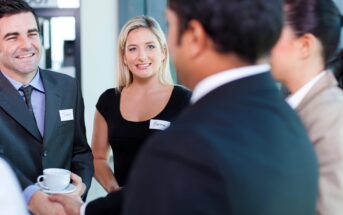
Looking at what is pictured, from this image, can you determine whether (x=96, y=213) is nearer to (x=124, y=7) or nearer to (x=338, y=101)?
(x=338, y=101)

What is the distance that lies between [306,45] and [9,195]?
0.75m

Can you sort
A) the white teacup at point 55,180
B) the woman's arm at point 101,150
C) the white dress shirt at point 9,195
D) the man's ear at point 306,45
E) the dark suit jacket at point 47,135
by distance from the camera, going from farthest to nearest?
1. the woman's arm at point 101,150
2. the dark suit jacket at point 47,135
3. the white teacup at point 55,180
4. the man's ear at point 306,45
5. the white dress shirt at point 9,195

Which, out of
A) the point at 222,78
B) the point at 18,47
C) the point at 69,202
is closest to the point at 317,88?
the point at 222,78

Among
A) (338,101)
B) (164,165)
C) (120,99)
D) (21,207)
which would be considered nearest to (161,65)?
(120,99)

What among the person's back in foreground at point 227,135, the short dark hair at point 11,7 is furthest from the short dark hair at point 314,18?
the short dark hair at point 11,7

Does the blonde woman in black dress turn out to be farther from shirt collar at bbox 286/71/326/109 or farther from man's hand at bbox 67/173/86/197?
shirt collar at bbox 286/71/326/109

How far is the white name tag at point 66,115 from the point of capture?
5.89 ft

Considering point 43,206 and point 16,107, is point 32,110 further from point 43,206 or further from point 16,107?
point 43,206

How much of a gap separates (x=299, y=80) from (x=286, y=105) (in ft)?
1.16

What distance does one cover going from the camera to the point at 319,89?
3.46ft

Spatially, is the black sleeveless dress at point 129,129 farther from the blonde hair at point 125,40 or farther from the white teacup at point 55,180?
the white teacup at point 55,180

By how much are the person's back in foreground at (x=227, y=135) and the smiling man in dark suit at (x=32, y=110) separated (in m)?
1.05

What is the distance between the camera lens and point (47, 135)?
173 centimetres

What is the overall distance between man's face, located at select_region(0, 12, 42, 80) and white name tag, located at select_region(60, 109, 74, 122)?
210mm
